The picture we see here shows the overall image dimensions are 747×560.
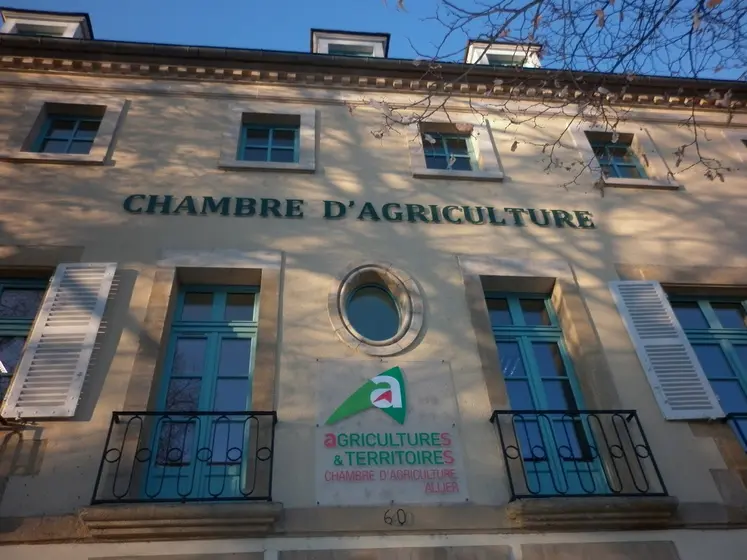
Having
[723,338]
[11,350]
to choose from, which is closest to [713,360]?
[723,338]

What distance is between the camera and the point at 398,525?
485cm

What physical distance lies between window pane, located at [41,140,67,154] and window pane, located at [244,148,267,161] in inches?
92.7

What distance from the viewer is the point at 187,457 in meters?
5.25

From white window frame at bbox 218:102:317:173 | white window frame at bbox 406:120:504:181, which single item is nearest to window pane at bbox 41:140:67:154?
white window frame at bbox 218:102:317:173

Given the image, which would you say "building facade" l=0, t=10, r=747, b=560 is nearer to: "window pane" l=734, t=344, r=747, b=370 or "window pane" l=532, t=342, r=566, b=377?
"window pane" l=532, t=342, r=566, b=377

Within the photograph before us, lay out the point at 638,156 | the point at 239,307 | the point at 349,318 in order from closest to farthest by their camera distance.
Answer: the point at 349,318 → the point at 239,307 → the point at 638,156

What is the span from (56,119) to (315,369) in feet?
18.2

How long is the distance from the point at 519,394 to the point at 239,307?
123 inches

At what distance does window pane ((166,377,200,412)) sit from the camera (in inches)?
220

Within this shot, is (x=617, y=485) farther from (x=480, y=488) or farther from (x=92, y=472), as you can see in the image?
(x=92, y=472)

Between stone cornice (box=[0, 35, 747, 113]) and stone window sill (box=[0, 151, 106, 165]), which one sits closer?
stone window sill (box=[0, 151, 106, 165])

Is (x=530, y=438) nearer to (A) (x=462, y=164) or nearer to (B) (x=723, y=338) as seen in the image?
(B) (x=723, y=338)

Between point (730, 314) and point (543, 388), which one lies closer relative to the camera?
point (543, 388)

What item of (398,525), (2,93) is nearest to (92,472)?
(398,525)
